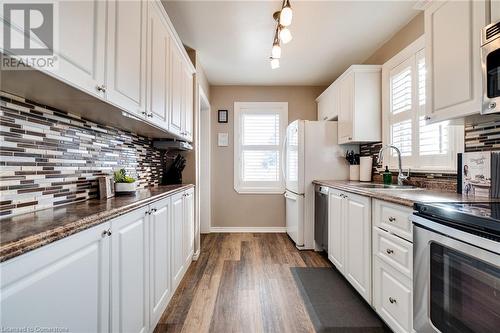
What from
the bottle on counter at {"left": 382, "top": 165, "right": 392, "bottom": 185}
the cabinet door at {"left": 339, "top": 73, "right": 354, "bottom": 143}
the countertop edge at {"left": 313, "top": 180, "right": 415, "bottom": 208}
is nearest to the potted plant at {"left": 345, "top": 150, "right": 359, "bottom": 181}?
the cabinet door at {"left": 339, "top": 73, "right": 354, "bottom": 143}

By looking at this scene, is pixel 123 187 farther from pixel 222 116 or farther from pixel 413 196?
pixel 222 116

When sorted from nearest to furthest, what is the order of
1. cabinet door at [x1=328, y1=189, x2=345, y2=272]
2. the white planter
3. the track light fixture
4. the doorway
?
the white planter
the track light fixture
cabinet door at [x1=328, y1=189, x2=345, y2=272]
the doorway

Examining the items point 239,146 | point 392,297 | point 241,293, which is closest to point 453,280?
point 392,297

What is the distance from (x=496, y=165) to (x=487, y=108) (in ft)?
1.59

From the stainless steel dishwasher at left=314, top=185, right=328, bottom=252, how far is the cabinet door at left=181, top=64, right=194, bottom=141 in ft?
5.54

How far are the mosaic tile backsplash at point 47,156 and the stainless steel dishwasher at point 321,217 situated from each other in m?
2.23

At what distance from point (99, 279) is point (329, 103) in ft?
11.3

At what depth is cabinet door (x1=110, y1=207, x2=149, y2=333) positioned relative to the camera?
1.11 meters

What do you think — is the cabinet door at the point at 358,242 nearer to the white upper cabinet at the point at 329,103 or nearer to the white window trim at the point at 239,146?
the white upper cabinet at the point at 329,103

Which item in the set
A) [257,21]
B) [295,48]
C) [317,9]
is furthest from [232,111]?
[317,9]

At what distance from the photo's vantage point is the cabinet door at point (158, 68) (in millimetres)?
1731

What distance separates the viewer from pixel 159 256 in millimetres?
1701

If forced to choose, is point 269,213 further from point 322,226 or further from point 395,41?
point 395,41

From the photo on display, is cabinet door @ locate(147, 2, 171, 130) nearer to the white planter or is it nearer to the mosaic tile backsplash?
the mosaic tile backsplash
